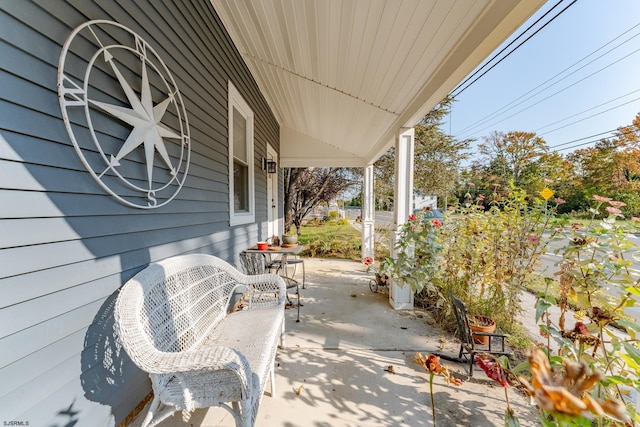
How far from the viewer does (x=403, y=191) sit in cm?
352

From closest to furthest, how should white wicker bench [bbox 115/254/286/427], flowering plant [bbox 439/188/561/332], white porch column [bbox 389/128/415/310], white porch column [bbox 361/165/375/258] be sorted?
white wicker bench [bbox 115/254/286/427]
flowering plant [bbox 439/188/561/332]
white porch column [bbox 389/128/415/310]
white porch column [bbox 361/165/375/258]

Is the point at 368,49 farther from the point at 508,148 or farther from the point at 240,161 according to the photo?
the point at 508,148

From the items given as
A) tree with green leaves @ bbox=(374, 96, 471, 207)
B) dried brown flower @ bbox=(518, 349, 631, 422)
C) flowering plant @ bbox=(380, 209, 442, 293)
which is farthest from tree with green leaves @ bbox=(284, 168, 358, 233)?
dried brown flower @ bbox=(518, 349, 631, 422)

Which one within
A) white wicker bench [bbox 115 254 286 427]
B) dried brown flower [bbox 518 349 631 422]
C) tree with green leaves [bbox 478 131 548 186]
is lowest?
white wicker bench [bbox 115 254 286 427]

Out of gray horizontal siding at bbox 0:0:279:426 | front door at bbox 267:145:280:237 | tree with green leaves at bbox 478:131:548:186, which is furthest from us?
tree with green leaves at bbox 478:131:548:186

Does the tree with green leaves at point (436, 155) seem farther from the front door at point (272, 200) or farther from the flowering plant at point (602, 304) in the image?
the flowering plant at point (602, 304)

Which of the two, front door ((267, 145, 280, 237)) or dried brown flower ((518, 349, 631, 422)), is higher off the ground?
front door ((267, 145, 280, 237))

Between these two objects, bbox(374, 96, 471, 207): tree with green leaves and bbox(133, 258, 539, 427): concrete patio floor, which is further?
bbox(374, 96, 471, 207): tree with green leaves

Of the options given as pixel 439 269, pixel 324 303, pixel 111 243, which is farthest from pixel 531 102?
pixel 111 243

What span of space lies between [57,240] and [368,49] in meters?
2.61

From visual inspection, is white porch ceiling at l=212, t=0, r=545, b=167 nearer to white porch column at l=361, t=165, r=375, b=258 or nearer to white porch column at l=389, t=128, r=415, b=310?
white porch column at l=389, t=128, r=415, b=310

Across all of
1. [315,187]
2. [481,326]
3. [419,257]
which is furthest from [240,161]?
[315,187]

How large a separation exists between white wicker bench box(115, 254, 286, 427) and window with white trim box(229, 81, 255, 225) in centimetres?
133

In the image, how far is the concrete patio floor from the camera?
163 cm
